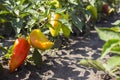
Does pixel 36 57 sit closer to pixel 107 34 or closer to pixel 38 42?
pixel 38 42

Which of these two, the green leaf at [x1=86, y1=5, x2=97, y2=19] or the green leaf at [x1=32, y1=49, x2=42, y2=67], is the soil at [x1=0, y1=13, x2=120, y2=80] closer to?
the green leaf at [x1=32, y1=49, x2=42, y2=67]

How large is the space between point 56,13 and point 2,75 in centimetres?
65

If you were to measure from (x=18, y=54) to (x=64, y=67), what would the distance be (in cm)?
46

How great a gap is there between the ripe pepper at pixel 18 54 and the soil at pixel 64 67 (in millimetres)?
100

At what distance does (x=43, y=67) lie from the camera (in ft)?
7.93

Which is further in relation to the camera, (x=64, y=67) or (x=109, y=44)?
(x=64, y=67)

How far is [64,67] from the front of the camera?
2469mm

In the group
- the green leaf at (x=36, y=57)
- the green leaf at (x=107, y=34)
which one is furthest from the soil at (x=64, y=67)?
the green leaf at (x=107, y=34)

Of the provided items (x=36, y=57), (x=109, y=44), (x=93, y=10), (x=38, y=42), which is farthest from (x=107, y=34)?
(x=93, y=10)

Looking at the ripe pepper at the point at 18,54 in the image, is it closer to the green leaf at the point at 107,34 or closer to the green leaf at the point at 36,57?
the green leaf at the point at 36,57

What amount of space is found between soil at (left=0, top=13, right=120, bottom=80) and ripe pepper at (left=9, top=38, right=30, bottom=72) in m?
0.10

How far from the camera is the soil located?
89.7 inches

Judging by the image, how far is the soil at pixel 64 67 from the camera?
2279 millimetres

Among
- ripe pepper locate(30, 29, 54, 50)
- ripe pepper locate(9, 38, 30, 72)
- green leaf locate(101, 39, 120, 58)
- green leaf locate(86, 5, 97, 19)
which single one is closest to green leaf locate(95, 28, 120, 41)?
green leaf locate(101, 39, 120, 58)
